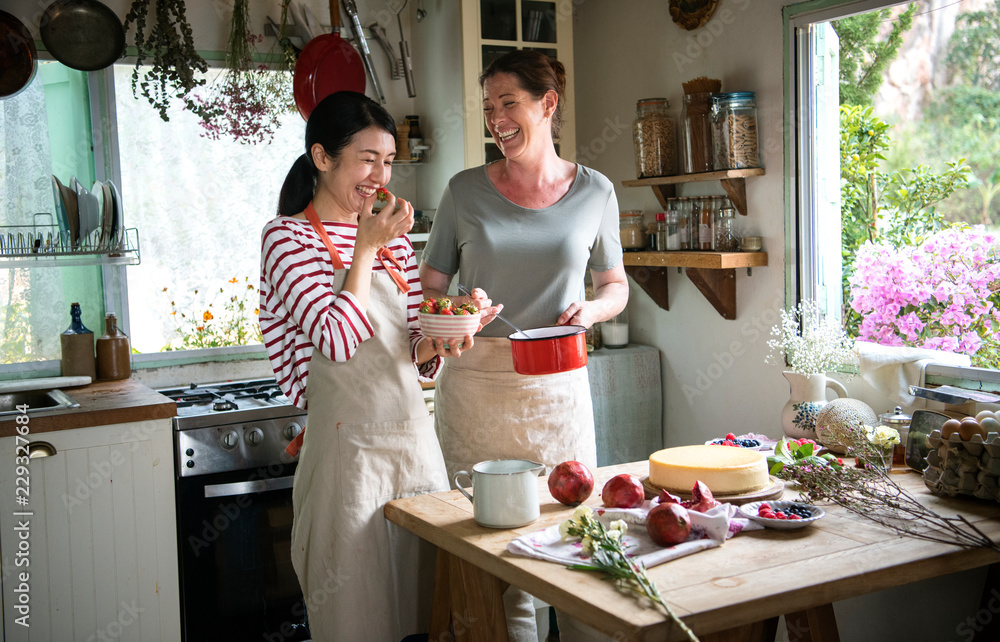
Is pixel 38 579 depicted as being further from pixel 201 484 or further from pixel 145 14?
pixel 145 14

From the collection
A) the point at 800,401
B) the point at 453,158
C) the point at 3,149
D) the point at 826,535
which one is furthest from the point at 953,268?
the point at 3,149

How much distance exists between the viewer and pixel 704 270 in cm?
303

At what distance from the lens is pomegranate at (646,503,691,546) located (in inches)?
53.6

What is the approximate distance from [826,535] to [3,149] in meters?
2.96

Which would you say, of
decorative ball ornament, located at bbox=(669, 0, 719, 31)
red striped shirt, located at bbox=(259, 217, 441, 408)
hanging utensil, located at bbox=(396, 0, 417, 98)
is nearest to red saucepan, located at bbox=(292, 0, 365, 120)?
hanging utensil, located at bbox=(396, 0, 417, 98)

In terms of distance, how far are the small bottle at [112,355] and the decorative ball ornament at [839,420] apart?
2.36 m

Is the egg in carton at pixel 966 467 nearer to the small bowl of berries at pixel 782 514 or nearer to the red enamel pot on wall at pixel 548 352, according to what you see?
the small bowl of berries at pixel 782 514

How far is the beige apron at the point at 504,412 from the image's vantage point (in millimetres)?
2043

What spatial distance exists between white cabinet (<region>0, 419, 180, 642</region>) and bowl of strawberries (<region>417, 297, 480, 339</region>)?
122cm

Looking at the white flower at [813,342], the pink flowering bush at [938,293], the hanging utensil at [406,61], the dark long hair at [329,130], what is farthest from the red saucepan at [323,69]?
the pink flowering bush at [938,293]

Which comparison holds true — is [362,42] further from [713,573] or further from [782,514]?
[713,573]

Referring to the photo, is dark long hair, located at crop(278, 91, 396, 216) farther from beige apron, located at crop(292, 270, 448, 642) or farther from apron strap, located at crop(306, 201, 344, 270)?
beige apron, located at crop(292, 270, 448, 642)

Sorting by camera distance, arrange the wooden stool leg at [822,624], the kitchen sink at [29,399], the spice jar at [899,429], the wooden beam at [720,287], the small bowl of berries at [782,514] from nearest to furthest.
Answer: the small bowl of berries at [782,514]
the wooden stool leg at [822,624]
the spice jar at [899,429]
the kitchen sink at [29,399]
the wooden beam at [720,287]

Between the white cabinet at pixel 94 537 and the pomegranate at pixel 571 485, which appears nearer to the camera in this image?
the pomegranate at pixel 571 485
